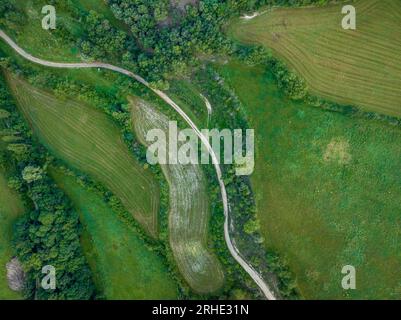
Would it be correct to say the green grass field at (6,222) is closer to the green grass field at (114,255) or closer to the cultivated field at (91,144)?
the green grass field at (114,255)

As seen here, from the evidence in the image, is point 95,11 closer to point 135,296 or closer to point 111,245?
point 111,245

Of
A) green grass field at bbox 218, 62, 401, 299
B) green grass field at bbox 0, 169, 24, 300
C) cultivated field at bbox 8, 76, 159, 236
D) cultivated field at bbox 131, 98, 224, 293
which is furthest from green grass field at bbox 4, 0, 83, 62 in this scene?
green grass field at bbox 218, 62, 401, 299

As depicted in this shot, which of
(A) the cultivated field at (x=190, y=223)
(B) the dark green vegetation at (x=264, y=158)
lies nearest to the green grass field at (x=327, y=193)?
(B) the dark green vegetation at (x=264, y=158)

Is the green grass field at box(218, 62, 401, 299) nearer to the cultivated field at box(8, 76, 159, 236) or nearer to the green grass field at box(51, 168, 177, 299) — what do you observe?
the cultivated field at box(8, 76, 159, 236)

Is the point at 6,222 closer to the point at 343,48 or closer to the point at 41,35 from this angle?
the point at 41,35

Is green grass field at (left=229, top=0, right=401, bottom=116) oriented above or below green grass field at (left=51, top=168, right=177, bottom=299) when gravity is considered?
above
